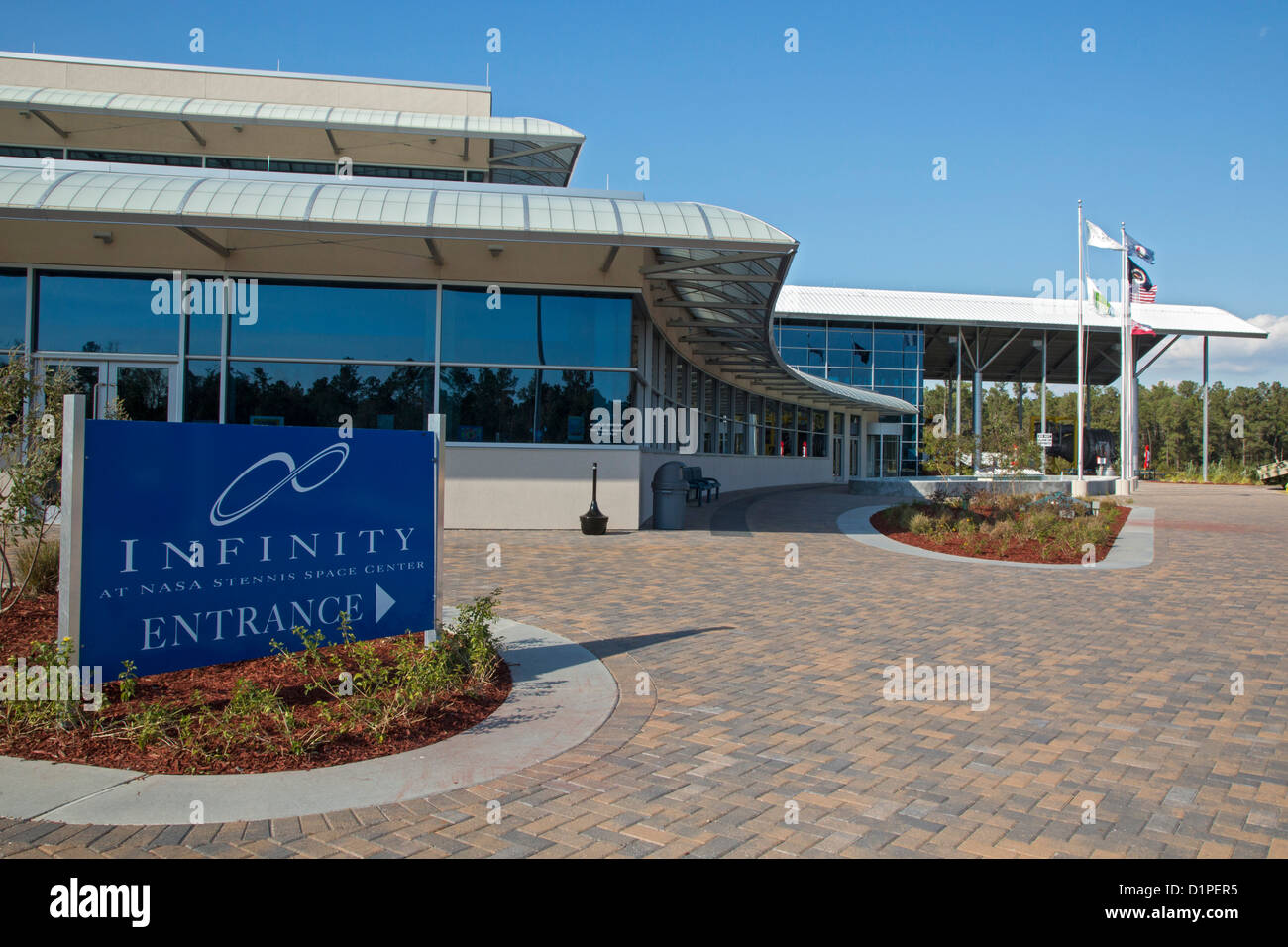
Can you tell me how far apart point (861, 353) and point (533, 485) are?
117ft

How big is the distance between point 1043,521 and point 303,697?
15174mm

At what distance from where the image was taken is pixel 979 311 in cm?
4891

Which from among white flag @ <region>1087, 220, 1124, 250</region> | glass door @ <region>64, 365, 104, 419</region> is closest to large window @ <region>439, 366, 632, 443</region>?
glass door @ <region>64, 365, 104, 419</region>

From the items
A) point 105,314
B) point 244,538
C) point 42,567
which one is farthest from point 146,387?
point 244,538

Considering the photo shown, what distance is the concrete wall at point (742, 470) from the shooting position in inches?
749

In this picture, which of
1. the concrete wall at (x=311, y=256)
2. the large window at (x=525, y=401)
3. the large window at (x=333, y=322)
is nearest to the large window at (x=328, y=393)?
the large window at (x=333, y=322)

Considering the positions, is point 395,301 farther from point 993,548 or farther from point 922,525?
point 993,548

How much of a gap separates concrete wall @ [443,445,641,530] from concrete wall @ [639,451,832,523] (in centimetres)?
93

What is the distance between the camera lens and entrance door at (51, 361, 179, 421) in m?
15.3

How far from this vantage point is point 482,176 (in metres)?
24.5

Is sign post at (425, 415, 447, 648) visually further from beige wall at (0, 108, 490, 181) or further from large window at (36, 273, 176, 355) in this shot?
beige wall at (0, 108, 490, 181)
